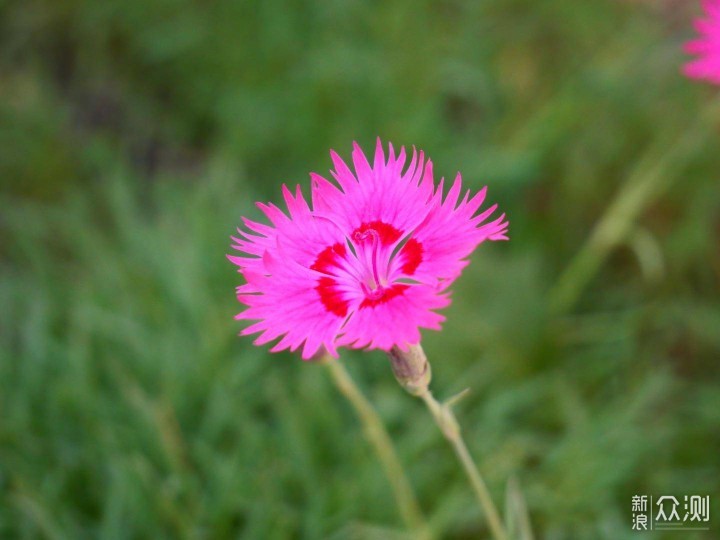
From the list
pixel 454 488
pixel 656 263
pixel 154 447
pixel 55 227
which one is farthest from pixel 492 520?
pixel 55 227

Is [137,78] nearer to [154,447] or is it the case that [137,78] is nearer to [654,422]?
[154,447]

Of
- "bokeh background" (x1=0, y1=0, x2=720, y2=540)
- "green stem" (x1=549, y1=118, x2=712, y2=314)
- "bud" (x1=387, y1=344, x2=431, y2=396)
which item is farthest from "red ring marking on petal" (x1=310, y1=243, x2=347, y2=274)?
"green stem" (x1=549, y1=118, x2=712, y2=314)

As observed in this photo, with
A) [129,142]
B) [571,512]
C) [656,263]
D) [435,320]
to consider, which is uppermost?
[129,142]

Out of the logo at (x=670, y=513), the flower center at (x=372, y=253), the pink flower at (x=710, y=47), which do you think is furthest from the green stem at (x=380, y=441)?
the pink flower at (x=710, y=47)

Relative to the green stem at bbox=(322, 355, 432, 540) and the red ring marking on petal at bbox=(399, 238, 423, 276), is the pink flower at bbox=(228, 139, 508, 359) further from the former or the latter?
the green stem at bbox=(322, 355, 432, 540)

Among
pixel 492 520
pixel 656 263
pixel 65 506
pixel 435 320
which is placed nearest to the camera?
pixel 435 320
